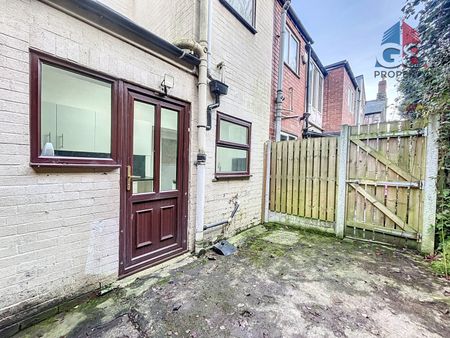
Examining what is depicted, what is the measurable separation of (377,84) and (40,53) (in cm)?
2473

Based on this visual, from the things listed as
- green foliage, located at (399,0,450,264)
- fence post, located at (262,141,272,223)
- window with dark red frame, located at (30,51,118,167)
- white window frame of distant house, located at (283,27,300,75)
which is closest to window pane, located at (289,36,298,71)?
white window frame of distant house, located at (283,27,300,75)

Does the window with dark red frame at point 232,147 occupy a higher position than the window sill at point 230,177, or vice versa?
the window with dark red frame at point 232,147

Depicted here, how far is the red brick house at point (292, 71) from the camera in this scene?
552 cm

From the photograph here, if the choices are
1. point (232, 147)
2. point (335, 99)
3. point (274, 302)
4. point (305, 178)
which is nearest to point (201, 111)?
point (232, 147)

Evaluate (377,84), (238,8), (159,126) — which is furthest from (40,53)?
(377,84)

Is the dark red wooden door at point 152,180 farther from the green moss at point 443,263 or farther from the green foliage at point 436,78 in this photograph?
the green foliage at point 436,78

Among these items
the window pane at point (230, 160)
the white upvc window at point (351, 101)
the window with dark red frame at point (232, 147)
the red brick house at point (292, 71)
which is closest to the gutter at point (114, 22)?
the window with dark red frame at point (232, 147)

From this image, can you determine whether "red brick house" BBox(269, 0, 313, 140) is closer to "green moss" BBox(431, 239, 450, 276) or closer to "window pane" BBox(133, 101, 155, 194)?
"window pane" BBox(133, 101, 155, 194)

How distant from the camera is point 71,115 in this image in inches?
84.0

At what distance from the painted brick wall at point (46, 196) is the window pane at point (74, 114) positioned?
16 centimetres

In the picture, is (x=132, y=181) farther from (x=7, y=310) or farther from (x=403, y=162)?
(x=403, y=162)

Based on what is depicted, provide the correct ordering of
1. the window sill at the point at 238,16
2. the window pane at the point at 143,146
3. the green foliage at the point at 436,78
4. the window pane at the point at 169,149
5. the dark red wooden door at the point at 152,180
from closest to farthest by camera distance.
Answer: the dark red wooden door at the point at 152,180
the window pane at the point at 143,146
the window pane at the point at 169,149
the green foliage at the point at 436,78
the window sill at the point at 238,16

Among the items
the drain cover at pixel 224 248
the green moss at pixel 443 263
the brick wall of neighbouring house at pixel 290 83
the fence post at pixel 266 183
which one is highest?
the brick wall of neighbouring house at pixel 290 83

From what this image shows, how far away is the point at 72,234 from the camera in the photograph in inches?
81.7
